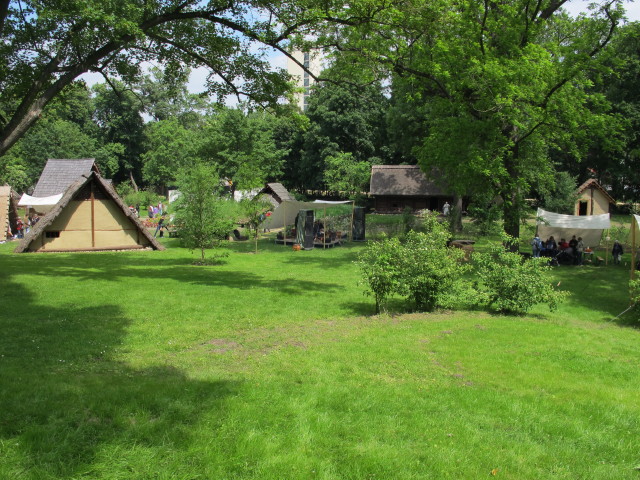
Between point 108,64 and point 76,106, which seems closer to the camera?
point 108,64

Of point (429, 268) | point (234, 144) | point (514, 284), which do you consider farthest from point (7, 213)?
point (514, 284)

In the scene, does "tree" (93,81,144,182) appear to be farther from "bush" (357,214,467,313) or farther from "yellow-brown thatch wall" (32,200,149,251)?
"bush" (357,214,467,313)

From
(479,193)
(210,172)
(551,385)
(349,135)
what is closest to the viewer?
(551,385)

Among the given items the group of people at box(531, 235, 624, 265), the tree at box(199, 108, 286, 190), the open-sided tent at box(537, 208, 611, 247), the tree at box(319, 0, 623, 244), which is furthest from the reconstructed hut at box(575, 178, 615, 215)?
the tree at box(199, 108, 286, 190)

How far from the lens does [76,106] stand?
2477 inches

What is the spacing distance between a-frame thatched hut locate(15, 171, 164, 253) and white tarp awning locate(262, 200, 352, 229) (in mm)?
9036

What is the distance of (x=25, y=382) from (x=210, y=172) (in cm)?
1468

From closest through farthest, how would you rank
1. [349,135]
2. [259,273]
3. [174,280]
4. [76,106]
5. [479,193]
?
[174,280] < [259,273] < [479,193] < [349,135] < [76,106]

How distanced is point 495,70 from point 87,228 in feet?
60.6

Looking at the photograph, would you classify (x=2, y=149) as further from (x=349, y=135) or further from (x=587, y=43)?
(x=349, y=135)


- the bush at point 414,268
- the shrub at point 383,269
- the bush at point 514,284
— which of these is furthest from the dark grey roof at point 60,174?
the bush at point 514,284

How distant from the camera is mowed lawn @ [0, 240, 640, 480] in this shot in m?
4.34

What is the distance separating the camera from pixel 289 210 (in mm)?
31375

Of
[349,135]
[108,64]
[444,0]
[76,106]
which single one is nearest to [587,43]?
[444,0]
